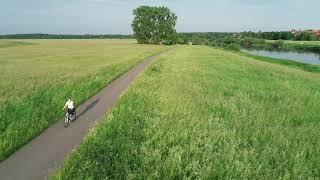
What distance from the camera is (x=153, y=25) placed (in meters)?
143

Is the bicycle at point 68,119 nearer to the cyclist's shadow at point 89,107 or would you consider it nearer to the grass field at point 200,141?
the cyclist's shadow at point 89,107

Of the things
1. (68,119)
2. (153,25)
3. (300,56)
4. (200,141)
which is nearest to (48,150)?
(68,119)

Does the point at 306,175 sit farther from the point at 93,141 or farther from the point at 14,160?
the point at 14,160

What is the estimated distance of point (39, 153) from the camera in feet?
41.1

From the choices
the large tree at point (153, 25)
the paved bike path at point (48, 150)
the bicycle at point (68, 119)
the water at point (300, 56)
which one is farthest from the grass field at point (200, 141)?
the large tree at point (153, 25)

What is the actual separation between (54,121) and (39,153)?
5030 millimetres

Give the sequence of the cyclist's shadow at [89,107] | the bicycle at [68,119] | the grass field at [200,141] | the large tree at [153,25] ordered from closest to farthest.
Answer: the grass field at [200,141]
the bicycle at [68,119]
the cyclist's shadow at [89,107]
the large tree at [153,25]

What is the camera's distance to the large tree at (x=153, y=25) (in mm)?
143125

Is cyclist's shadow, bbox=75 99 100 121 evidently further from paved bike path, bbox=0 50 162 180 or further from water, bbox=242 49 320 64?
water, bbox=242 49 320 64

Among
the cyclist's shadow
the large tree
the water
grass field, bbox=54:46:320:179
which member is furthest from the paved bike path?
the large tree

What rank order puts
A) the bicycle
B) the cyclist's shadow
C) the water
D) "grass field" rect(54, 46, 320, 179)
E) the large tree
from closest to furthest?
"grass field" rect(54, 46, 320, 179) < the bicycle < the cyclist's shadow < the water < the large tree

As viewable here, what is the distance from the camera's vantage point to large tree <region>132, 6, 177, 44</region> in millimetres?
143125

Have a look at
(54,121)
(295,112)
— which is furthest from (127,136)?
(295,112)

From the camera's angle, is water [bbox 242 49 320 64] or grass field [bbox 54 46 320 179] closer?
grass field [bbox 54 46 320 179]
